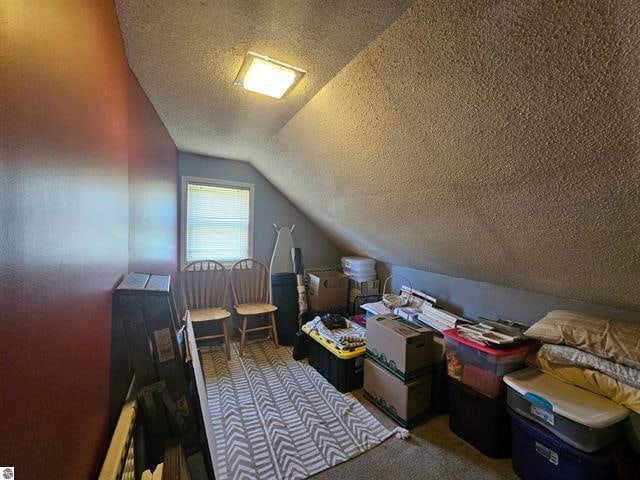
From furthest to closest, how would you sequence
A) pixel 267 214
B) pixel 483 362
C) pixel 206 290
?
pixel 267 214
pixel 206 290
pixel 483 362

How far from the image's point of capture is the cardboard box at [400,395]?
186cm

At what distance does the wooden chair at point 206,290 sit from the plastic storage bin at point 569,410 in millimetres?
2527

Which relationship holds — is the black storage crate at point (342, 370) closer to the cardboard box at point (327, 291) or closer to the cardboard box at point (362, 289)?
the cardboard box at point (327, 291)

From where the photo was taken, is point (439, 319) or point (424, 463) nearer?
point (424, 463)

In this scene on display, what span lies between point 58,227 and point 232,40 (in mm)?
1034

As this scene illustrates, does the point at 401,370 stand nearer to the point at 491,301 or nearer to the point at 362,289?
the point at 491,301

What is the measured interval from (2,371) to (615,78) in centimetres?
163

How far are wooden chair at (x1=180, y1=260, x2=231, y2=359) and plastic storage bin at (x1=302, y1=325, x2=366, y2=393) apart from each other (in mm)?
1117

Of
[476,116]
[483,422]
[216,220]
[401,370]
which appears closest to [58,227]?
[476,116]

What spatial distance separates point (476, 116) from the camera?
3.63ft

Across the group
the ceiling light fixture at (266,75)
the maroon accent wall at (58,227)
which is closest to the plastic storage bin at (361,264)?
the ceiling light fixture at (266,75)

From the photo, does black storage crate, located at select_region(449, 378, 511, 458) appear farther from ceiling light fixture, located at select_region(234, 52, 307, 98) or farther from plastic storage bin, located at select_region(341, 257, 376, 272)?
ceiling light fixture, located at select_region(234, 52, 307, 98)

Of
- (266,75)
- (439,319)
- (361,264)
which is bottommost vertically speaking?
(439,319)

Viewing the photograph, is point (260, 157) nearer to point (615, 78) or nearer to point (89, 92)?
point (89, 92)
